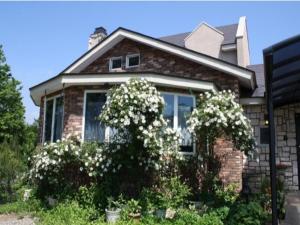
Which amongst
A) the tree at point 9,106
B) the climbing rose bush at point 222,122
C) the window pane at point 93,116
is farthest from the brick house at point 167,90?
the tree at point 9,106

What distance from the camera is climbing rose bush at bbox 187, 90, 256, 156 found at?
987cm

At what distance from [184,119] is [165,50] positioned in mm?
3188

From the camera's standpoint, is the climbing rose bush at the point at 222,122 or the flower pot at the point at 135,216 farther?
the climbing rose bush at the point at 222,122

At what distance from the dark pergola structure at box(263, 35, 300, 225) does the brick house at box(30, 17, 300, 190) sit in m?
1.69

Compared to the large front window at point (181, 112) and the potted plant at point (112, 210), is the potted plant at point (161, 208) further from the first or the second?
the large front window at point (181, 112)

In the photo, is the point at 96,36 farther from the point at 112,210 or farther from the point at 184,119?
the point at 112,210

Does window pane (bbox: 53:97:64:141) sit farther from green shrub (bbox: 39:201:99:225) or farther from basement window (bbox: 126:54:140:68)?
basement window (bbox: 126:54:140:68)

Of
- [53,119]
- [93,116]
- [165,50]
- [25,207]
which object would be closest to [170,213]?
[93,116]

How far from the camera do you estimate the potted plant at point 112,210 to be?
886 cm

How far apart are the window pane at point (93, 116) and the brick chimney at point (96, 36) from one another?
8855 millimetres

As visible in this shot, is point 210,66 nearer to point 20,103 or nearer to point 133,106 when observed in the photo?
point 133,106

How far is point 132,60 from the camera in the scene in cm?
1448

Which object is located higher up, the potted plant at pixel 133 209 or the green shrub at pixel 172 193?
the green shrub at pixel 172 193

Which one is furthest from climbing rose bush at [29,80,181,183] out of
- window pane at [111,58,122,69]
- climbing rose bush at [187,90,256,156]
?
window pane at [111,58,122,69]
